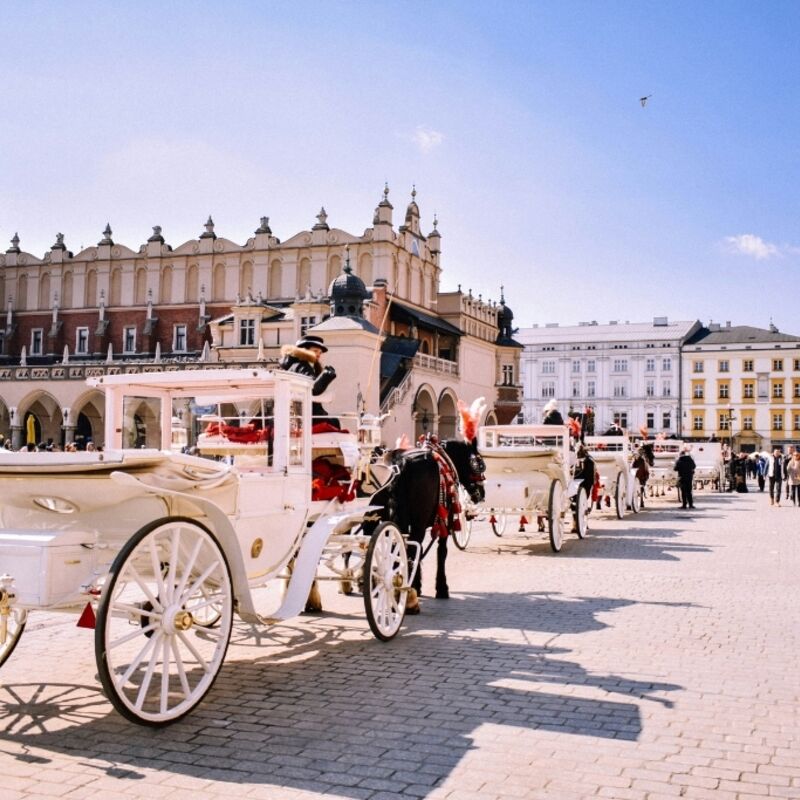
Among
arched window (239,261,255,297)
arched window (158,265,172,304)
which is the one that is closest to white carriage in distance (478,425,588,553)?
arched window (239,261,255,297)

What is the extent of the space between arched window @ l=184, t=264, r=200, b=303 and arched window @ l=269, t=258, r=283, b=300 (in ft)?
17.8

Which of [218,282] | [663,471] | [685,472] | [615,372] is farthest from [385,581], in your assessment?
[615,372]

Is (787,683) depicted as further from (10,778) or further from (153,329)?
(153,329)

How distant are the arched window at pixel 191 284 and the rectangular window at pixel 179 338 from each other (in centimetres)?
187

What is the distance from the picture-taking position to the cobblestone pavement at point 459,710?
13.0 ft

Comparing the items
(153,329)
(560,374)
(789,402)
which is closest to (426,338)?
(153,329)

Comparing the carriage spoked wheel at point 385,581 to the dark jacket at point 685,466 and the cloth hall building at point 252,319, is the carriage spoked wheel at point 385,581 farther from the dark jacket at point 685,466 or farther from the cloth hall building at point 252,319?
the cloth hall building at point 252,319

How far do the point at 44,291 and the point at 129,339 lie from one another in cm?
784

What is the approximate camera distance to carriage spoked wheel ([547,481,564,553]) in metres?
12.6

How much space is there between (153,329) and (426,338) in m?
17.0

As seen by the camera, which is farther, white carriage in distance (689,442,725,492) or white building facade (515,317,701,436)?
white building facade (515,317,701,436)

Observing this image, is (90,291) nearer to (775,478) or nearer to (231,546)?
(775,478)

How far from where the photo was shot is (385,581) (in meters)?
6.83

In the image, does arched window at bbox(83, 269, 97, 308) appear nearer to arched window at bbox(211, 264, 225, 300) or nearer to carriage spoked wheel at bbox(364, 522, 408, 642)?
arched window at bbox(211, 264, 225, 300)
